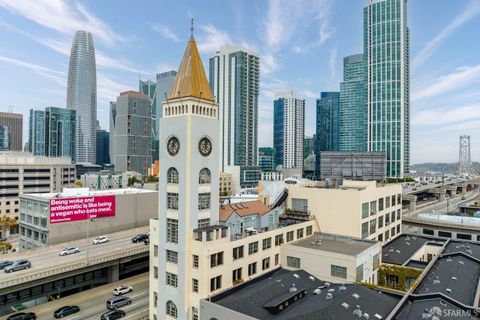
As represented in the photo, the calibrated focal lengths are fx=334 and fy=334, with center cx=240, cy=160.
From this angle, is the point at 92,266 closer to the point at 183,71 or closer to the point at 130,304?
the point at 130,304

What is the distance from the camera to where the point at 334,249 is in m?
53.7

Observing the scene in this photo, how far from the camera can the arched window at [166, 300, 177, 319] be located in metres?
46.1

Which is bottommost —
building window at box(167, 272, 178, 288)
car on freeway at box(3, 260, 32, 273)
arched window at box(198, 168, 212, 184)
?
car on freeway at box(3, 260, 32, 273)

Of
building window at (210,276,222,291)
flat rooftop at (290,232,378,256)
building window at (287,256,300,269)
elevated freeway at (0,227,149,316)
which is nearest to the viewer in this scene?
building window at (210,276,222,291)

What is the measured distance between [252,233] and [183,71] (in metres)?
26.7

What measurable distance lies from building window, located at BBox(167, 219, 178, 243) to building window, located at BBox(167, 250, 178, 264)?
5.27 ft

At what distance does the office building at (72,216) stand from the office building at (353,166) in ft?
197

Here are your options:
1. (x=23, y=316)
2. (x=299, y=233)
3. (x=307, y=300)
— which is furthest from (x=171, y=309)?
(x=299, y=233)

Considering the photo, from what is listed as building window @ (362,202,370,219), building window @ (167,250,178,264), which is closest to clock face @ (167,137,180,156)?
building window @ (167,250,178,264)

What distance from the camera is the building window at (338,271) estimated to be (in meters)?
48.3

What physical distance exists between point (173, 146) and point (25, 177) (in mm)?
110304

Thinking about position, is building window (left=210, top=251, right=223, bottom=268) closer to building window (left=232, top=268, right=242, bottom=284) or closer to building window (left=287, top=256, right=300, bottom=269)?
building window (left=232, top=268, right=242, bottom=284)

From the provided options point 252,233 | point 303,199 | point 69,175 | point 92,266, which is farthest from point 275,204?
point 69,175

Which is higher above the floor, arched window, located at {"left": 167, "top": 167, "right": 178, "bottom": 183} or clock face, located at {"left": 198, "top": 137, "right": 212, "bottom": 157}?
clock face, located at {"left": 198, "top": 137, "right": 212, "bottom": 157}
